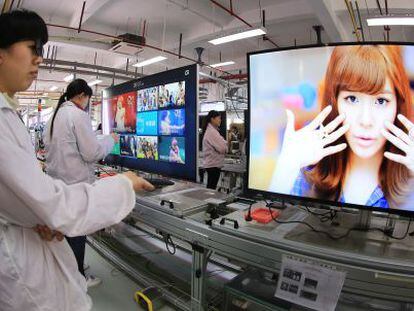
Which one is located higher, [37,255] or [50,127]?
[50,127]

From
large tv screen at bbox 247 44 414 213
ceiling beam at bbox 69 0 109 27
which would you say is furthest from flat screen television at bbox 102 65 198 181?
ceiling beam at bbox 69 0 109 27

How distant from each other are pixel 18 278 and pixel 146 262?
1.87 meters

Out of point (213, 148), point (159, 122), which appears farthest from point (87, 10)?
point (159, 122)

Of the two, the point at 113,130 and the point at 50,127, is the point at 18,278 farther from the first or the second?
the point at 113,130

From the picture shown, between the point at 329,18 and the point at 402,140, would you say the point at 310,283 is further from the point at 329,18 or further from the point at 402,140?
the point at 329,18

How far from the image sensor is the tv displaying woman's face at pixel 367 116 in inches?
39.8

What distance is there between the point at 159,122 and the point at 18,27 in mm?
1443

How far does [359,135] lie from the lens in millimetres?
1063

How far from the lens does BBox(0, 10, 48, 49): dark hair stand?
0.75 metres

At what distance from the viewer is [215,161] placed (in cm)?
414

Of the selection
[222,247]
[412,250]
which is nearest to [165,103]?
[222,247]

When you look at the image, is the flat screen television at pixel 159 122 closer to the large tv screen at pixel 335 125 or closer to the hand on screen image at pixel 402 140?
the large tv screen at pixel 335 125

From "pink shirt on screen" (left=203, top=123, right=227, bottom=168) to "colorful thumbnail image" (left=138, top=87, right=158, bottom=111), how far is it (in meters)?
1.71

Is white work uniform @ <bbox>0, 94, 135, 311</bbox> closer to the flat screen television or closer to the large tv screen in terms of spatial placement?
the large tv screen
